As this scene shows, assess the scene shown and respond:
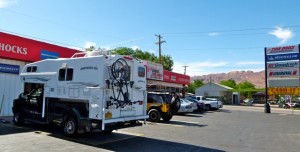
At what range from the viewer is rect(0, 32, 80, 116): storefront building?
1656cm

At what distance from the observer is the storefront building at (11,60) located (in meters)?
16.6

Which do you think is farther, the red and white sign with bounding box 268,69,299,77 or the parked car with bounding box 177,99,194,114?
the red and white sign with bounding box 268,69,299,77

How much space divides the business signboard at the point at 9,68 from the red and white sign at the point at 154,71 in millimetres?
14998

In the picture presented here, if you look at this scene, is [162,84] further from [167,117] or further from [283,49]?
[167,117]

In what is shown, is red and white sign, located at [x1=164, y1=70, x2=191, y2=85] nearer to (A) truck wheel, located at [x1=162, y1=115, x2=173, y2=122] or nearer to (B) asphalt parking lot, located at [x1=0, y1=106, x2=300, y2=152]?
(A) truck wheel, located at [x1=162, y1=115, x2=173, y2=122]

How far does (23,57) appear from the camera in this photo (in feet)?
57.5

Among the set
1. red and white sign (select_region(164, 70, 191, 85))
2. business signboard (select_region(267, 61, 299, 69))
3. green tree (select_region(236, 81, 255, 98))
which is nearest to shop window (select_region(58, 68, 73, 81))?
red and white sign (select_region(164, 70, 191, 85))

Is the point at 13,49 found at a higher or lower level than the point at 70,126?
higher

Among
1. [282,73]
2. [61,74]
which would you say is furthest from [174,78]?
[61,74]

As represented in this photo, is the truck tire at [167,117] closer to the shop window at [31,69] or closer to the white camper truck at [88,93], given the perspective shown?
the white camper truck at [88,93]

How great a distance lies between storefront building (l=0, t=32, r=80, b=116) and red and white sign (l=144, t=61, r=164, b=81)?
45.8 feet

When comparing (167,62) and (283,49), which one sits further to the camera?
(167,62)

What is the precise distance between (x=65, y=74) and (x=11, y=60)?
7964 millimetres

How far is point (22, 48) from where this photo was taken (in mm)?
17484
